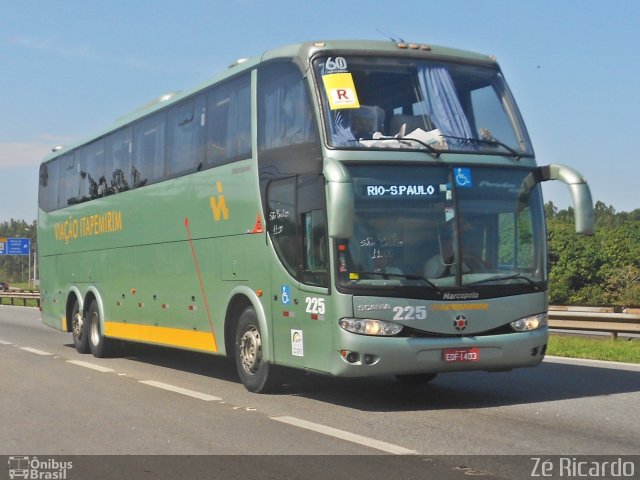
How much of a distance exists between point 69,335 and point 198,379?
12.9 m

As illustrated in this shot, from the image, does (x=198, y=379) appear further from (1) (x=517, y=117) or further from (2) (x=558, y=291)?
(2) (x=558, y=291)

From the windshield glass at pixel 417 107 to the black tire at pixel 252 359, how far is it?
9.39ft

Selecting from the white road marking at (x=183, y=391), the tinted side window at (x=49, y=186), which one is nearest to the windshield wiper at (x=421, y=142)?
the white road marking at (x=183, y=391)

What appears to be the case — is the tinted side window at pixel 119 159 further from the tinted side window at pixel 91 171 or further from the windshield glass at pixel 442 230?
the windshield glass at pixel 442 230

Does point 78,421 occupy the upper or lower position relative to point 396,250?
lower

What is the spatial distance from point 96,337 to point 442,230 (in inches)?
394

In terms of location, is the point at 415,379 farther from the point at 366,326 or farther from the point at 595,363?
the point at 595,363

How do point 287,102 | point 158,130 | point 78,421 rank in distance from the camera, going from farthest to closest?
point 158,130
point 287,102
point 78,421

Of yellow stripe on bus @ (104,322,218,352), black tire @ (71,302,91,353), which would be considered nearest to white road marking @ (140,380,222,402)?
yellow stripe on bus @ (104,322,218,352)

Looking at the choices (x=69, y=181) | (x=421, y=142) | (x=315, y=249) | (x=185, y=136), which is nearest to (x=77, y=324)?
(x=69, y=181)

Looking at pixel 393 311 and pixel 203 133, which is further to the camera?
pixel 203 133

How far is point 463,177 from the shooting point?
10.6 meters

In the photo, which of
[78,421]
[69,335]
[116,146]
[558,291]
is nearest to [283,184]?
[78,421]

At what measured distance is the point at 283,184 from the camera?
11.3m
